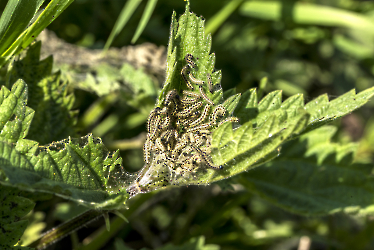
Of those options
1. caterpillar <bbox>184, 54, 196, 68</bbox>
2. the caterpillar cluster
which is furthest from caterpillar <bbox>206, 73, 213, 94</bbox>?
caterpillar <bbox>184, 54, 196, 68</bbox>

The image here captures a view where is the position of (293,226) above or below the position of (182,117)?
below

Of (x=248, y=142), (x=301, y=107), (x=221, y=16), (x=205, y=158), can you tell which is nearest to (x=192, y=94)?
(x=205, y=158)

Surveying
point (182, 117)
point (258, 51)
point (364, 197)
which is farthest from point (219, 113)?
point (258, 51)

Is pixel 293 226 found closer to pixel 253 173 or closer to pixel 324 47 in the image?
pixel 253 173

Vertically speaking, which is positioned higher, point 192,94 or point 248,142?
point 192,94

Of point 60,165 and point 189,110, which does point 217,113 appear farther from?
point 60,165

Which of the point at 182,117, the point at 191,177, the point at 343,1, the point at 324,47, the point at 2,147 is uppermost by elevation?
the point at 343,1
